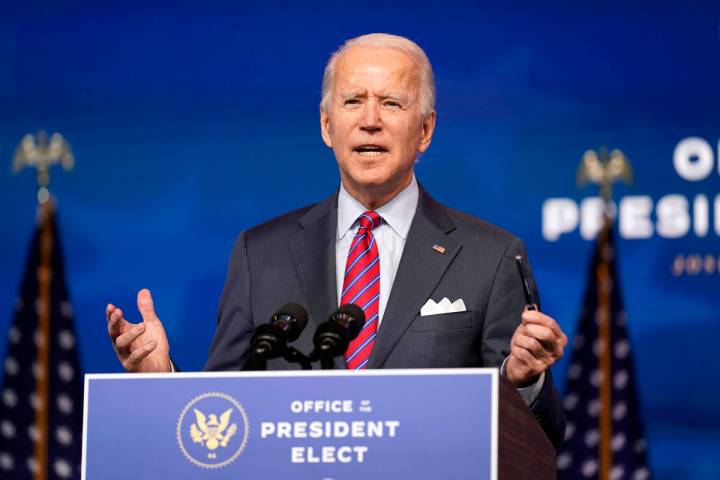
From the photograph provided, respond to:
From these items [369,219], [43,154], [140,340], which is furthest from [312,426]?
[43,154]

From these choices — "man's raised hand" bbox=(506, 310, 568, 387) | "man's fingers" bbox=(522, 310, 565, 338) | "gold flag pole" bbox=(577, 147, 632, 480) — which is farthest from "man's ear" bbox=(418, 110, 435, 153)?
"gold flag pole" bbox=(577, 147, 632, 480)

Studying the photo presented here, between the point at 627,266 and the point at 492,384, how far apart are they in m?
3.16

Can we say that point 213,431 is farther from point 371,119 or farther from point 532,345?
point 371,119

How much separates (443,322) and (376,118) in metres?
0.49

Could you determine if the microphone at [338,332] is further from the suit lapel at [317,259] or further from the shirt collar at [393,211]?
the shirt collar at [393,211]

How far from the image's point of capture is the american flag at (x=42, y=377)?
535 cm

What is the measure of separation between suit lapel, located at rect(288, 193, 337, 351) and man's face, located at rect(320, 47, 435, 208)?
12 cm

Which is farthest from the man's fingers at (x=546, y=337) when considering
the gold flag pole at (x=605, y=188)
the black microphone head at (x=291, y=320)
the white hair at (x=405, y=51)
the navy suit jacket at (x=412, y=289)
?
the gold flag pole at (x=605, y=188)

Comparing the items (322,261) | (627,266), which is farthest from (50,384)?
(322,261)

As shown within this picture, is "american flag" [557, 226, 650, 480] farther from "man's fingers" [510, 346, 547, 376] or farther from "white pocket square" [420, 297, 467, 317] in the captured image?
"man's fingers" [510, 346, 547, 376]

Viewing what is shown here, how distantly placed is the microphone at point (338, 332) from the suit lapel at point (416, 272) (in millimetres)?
340

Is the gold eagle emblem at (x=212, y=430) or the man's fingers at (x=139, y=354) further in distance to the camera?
the man's fingers at (x=139, y=354)

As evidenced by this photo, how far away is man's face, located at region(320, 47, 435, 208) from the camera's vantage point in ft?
8.21

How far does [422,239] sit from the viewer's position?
98.0 inches
